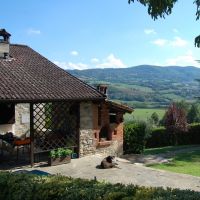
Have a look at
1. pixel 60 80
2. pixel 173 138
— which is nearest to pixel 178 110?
pixel 173 138

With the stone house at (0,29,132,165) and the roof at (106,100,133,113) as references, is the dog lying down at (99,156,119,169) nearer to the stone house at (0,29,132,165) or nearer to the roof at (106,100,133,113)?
the stone house at (0,29,132,165)

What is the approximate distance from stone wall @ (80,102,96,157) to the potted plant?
4.36 ft

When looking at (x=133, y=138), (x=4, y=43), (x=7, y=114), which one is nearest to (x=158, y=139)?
(x=133, y=138)

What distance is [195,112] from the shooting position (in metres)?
64.1

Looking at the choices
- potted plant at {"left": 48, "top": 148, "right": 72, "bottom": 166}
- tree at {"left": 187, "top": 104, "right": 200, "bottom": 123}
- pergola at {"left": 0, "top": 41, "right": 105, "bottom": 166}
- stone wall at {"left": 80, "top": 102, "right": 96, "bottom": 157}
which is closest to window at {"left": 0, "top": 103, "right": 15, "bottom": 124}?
pergola at {"left": 0, "top": 41, "right": 105, "bottom": 166}

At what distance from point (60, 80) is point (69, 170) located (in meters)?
5.07

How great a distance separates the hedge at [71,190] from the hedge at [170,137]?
25679 mm

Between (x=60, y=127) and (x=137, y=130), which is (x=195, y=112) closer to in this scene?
(x=137, y=130)

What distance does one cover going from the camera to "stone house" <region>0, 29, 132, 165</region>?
56.2ft

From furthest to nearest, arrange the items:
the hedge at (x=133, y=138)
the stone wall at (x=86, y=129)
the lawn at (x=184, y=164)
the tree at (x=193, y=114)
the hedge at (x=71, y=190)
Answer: the tree at (x=193, y=114)
the hedge at (x=133, y=138)
the lawn at (x=184, y=164)
the stone wall at (x=86, y=129)
the hedge at (x=71, y=190)

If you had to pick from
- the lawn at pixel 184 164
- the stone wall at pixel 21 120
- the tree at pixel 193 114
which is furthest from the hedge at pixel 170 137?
the tree at pixel 193 114

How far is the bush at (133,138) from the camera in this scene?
24.3m

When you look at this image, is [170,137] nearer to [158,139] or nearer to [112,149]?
[158,139]

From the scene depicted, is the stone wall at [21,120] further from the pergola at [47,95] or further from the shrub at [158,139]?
the shrub at [158,139]
